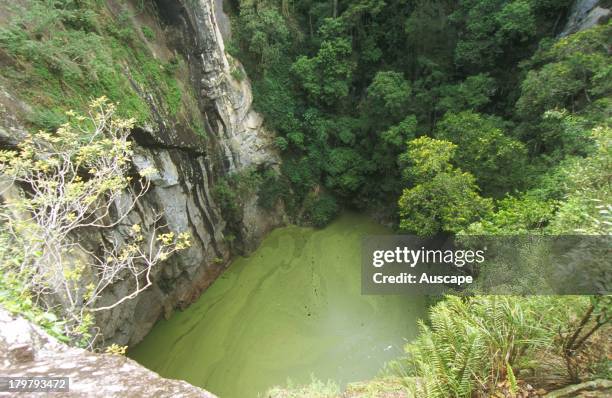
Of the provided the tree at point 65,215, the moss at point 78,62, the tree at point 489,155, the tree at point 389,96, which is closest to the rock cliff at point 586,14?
the tree at point 489,155

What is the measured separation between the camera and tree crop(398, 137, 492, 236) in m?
7.02

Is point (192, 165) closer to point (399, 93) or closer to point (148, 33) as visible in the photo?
point (148, 33)

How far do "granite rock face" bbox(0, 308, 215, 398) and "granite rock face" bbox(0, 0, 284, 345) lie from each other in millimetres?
3708

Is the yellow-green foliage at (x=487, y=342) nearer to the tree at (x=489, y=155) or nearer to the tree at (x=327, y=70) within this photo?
the tree at (x=489, y=155)

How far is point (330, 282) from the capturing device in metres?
9.69

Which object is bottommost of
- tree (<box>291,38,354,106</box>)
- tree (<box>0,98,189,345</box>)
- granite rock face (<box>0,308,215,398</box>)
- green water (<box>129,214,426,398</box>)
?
green water (<box>129,214,426,398</box>)

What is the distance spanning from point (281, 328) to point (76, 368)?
6.78 metres

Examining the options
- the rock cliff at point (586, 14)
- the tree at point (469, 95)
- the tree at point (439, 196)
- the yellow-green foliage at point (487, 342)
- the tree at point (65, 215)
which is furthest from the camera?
the tree at point (469, 95)

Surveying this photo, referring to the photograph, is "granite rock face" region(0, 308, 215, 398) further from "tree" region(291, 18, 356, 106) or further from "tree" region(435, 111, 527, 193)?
"tree" region(291, 18, 356, 106)

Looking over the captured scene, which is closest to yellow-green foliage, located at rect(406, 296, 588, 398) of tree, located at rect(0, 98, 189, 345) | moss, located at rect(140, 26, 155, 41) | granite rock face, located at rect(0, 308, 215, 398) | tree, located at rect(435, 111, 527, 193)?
granite rock face, located at rect(0, 308, 215, 398)

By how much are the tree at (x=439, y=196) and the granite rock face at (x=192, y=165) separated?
4846mm

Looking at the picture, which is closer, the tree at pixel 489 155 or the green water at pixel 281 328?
the green water at pixel 281 328

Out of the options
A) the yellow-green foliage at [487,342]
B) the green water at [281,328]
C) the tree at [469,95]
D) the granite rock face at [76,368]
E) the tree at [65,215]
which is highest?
the tree at [469,95]

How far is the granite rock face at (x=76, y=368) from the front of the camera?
1.95 meters
